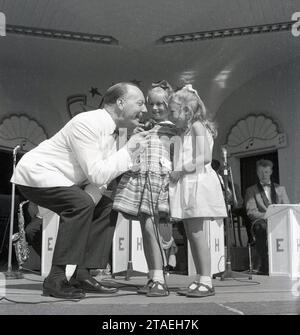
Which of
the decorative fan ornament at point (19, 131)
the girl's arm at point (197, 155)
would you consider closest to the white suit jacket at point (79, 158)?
the girl's arm at point (197, 155)

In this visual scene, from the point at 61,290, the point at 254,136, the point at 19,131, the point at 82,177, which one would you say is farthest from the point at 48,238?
the point at 254,136

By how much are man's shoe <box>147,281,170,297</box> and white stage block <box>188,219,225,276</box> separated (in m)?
1.62

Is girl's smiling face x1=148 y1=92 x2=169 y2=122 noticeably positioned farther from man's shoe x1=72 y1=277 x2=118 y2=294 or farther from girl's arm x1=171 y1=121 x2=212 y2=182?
man's shoe x1=72 y1=277 x2=118 y2=294

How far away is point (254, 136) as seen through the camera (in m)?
6.85

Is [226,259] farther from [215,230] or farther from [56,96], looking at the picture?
[56,96]

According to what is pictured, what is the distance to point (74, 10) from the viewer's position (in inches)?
193

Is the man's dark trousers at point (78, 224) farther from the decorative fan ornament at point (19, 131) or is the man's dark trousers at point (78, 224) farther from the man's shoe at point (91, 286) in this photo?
the decorative fan ornament at point (19, 131)

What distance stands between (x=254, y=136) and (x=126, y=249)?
135 inches

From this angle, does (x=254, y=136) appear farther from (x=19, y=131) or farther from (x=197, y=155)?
(x=197, y=155)

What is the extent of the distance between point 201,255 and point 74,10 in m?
3.42

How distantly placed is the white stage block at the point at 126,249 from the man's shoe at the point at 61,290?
1793mm

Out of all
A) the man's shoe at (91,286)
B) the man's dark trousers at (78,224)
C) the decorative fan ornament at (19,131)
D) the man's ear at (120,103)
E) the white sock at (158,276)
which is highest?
the decorative fan ornament at (19,131)

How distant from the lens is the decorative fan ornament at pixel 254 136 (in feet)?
21.8

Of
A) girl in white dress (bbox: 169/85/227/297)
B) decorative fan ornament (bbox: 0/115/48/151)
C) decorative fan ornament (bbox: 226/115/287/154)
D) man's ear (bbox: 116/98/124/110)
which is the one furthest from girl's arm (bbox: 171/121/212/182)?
decorative fan ornament (bbox: 226/115/287/154)
